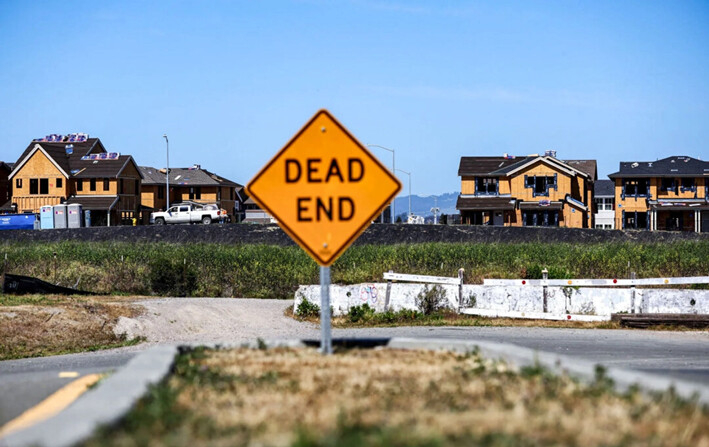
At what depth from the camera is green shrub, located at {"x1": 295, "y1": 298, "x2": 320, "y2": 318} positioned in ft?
97.1

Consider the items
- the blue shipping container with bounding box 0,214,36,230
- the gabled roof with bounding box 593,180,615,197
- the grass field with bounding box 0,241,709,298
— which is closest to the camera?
the grass field with bounding box 0,241,709,298

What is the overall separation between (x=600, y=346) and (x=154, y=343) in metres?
11.1

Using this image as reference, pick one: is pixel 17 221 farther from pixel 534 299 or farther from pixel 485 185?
pixel 534 299

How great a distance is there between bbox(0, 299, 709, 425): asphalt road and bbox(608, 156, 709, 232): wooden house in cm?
6244

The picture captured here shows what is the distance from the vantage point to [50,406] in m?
9.09

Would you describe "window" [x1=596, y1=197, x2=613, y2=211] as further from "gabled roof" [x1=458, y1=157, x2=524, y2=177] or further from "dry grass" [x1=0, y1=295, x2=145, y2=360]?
"dry grass" [x1=0, y1=295, x2=145, y2=360]

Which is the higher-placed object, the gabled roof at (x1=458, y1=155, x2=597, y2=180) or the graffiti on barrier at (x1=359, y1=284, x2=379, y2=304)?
the gabled roof at (x1=458, y1=155, x2=597, y2=180)

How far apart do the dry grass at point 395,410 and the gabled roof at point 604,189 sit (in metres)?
103

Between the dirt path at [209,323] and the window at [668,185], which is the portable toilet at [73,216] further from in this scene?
the window at [668,185]

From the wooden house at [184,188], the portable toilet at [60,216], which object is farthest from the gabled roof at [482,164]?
the portable toilet at [60,216]

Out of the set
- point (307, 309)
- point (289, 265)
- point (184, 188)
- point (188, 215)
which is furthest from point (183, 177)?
point (307, 309)

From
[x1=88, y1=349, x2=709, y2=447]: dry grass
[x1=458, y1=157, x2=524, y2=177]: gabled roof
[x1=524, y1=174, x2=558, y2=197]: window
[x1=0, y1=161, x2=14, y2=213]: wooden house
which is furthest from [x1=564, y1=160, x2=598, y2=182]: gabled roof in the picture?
[x1=88, y1=349, x2=709, y2=447]: dry grass

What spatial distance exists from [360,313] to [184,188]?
77739mm

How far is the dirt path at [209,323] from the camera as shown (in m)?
25.3
